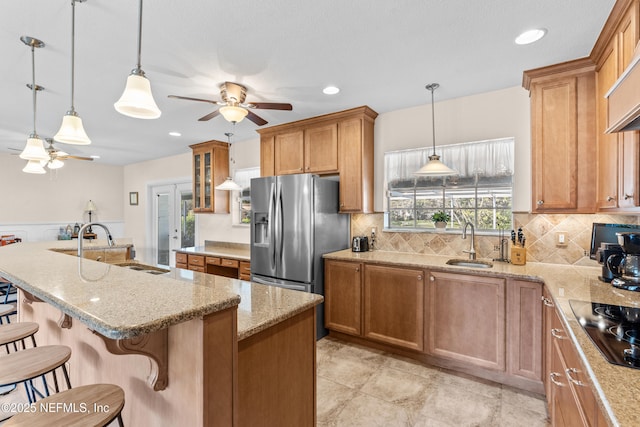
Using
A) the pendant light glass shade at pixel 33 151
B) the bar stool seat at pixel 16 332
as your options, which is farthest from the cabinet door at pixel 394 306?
the pendant light glass shade at pixel 33 151

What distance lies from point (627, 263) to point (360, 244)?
7.02 feet

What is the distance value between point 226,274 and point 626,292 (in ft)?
13.4

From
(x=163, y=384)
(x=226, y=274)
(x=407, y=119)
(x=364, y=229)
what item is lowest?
(x=226, y=274)

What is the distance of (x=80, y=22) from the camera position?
1873 mm

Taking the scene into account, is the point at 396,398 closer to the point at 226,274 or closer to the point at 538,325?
the point at 538,325

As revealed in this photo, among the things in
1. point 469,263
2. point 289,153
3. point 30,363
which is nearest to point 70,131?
point 30,363

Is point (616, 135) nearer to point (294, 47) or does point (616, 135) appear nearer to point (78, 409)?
point (294, 47)

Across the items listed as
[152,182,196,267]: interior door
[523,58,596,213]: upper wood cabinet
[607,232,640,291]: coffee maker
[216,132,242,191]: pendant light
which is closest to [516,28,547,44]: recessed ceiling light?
[523,58,596,213]: upper wood cabinet

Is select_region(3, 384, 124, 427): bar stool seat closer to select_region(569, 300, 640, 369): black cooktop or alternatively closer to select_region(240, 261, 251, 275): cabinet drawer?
select_region(569, 300, 640, 369): black cooktop

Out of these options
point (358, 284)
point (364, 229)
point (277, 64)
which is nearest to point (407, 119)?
point (364, 229)

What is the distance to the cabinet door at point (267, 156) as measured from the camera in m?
4.08

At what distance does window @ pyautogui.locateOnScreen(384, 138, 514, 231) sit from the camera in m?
2.96

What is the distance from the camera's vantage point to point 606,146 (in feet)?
6.84

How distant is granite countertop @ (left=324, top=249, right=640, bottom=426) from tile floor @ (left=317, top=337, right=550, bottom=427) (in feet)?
2.98
